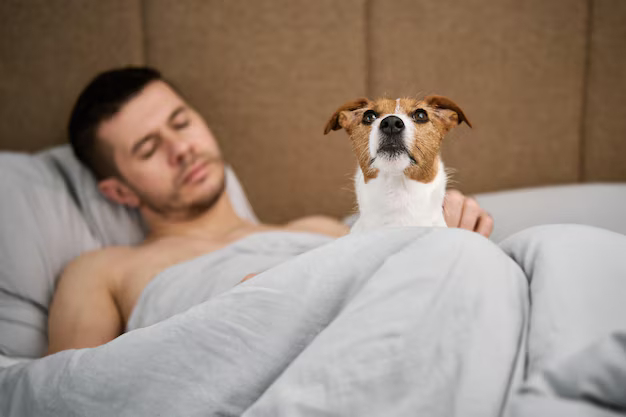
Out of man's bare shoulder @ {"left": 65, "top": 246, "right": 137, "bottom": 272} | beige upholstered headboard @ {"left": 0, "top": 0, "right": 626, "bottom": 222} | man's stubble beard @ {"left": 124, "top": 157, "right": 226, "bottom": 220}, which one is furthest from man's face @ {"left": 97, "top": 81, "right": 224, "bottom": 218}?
beige upholstered headboard @ {"left": 0, "top": 0, "right": 626, "bottom": 222}

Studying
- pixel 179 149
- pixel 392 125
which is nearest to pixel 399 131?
pixel 392 125

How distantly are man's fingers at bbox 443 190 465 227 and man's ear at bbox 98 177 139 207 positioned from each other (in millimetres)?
774

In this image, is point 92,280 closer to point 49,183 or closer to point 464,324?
point 49,183

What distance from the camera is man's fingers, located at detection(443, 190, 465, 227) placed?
1.74ft

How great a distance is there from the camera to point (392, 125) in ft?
1.42

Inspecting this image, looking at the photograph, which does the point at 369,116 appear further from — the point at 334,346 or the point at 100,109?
the point at 100,109

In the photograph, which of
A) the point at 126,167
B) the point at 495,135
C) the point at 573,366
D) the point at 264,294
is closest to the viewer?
the point at 573,366

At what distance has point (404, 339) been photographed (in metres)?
0.46

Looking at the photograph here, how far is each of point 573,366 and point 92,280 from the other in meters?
0.89

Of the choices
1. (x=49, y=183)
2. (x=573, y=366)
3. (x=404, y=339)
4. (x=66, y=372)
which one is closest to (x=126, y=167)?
(x=49, y=183)

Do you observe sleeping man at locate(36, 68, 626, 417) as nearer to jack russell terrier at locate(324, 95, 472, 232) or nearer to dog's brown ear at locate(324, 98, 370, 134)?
jack russell terrier at locate(324, 95, 472, 232)

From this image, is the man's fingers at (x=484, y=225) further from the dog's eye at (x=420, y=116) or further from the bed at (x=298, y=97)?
the dog's eye at (x=420, y=116)

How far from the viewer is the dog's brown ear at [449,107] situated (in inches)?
18.7

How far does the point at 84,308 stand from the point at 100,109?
46 cm
